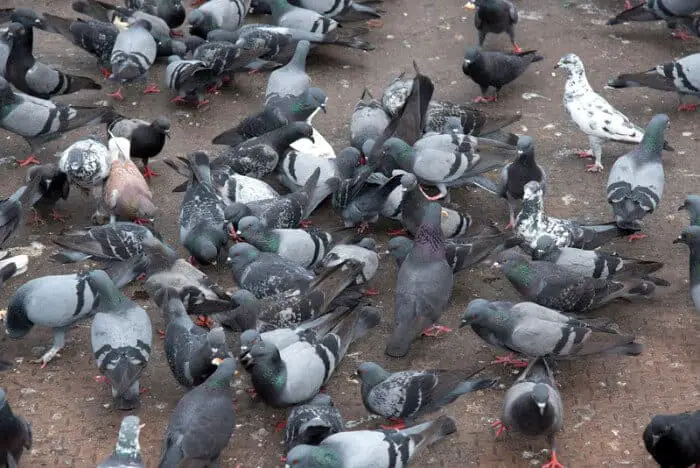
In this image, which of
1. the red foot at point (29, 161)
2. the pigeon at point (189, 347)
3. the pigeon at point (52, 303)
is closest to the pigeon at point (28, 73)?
the red foot at point (29, 161)

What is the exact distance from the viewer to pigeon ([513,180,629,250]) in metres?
8.64

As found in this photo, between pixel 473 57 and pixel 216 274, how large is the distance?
12.6 ft

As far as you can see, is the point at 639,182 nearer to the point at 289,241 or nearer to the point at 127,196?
the point at 289,241

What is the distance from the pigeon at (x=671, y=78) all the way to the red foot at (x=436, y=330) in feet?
13.6

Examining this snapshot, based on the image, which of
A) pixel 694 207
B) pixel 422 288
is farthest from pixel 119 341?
pixel 694 207

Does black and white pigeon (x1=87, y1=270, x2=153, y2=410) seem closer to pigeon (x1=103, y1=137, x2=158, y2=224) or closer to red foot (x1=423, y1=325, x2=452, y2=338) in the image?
pigeon (x1=103, y1=137, x2=158, y2=224)

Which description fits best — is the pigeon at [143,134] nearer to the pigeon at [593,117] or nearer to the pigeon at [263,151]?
the pigeon at [263,151]

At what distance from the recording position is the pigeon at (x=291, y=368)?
7.12m

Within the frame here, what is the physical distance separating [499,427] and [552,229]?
206 centimetres

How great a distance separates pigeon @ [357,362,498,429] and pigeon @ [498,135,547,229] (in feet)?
8.04

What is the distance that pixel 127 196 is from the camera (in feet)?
30.1

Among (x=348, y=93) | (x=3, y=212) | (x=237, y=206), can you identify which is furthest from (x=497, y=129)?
(x=3, y=212)

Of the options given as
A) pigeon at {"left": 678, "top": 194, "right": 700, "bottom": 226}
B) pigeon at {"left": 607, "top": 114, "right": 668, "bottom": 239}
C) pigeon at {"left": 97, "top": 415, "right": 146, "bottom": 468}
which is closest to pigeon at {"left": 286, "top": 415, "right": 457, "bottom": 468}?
pigeon at {"left": 97, "top": 415, "right": 146, "bottom": 468}

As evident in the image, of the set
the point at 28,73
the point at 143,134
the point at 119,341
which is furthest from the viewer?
the point at 28,73
